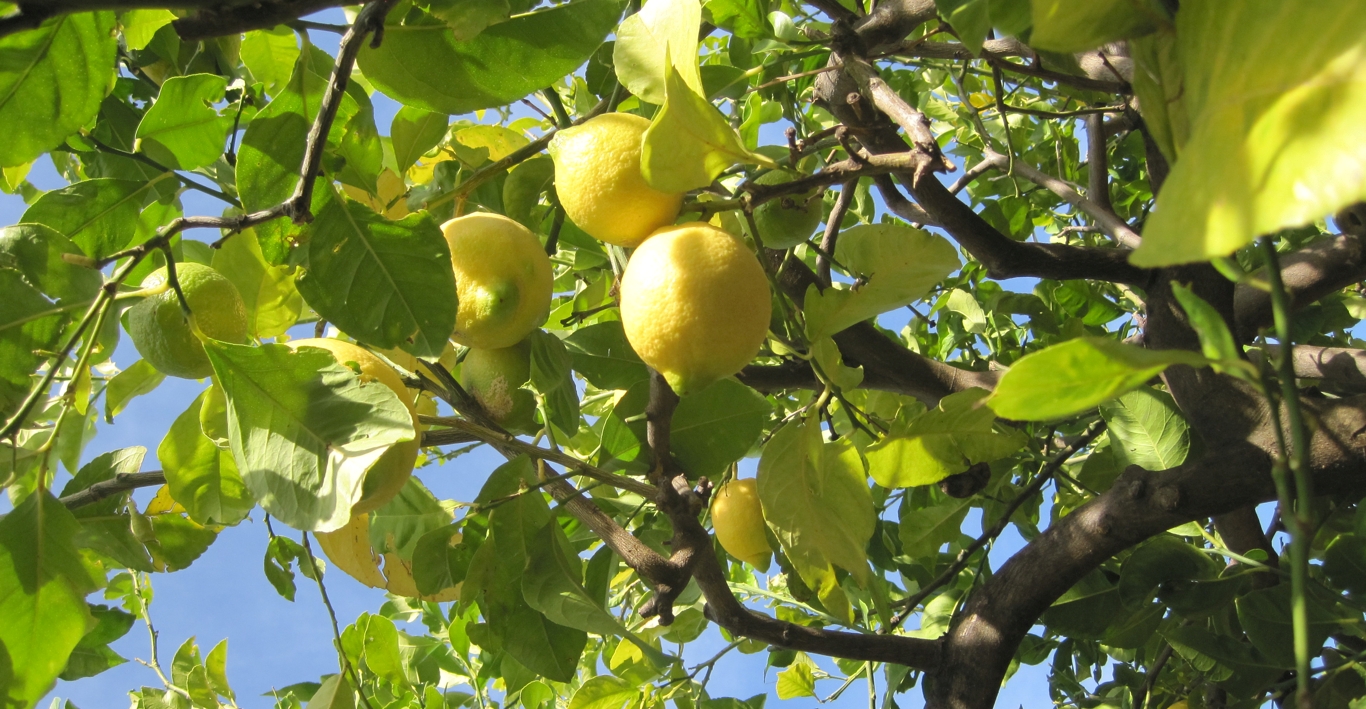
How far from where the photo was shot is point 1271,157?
0.82ft

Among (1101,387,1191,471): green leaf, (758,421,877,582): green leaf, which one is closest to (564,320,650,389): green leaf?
(758,421,877,582): green leaf

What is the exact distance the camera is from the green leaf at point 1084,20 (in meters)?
0.35

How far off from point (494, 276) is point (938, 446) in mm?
392

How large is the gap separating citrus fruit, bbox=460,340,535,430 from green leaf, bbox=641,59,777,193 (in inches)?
12.0

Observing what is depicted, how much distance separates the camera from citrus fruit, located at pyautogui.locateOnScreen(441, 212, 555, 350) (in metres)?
0.66

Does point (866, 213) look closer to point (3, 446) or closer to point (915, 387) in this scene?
point (915, 387)

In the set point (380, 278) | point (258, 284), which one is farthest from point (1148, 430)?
point (258, 284)

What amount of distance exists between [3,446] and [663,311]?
539 mm

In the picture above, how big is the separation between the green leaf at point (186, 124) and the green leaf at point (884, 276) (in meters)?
0.55

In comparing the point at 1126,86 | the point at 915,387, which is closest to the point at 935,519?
the point at 915,387

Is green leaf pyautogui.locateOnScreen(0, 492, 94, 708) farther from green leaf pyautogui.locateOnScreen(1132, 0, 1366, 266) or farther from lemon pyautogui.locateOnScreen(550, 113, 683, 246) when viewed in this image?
green leaf pyautogui.locateOnScreen(1132, 0, 1366, 266)

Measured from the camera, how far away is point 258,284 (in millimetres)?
771

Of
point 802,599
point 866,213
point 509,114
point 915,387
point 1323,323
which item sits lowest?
point 802,599

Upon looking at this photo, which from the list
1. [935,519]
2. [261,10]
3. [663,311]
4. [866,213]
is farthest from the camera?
[866,213]
